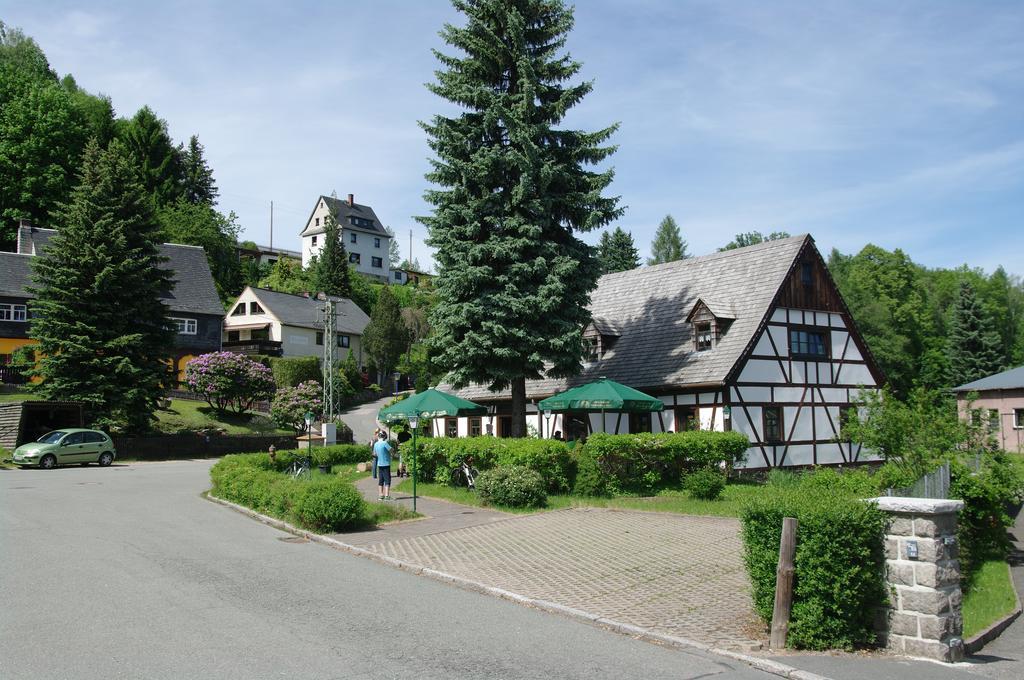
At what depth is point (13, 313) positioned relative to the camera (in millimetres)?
48500

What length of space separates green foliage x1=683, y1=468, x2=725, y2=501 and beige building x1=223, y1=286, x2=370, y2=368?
44936 mm

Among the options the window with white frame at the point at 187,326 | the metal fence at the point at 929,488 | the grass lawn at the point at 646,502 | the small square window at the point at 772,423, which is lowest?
the grass lawn at the point at 646,502

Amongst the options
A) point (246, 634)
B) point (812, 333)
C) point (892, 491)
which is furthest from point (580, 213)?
point (246, 634)

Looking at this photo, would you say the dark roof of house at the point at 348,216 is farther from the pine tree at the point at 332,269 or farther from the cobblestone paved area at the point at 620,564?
the cobblestone paved area at the point at 620,564

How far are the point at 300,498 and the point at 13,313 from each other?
1707 inches

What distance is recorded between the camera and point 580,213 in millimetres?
24156

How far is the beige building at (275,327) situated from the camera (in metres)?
60.6

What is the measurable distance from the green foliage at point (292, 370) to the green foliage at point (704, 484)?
39011 mm

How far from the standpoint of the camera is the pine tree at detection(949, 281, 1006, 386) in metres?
61.2

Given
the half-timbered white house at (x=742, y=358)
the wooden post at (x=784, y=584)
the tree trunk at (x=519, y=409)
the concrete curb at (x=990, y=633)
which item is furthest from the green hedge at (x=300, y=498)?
the half-timbered white house at (x=742, y=358)

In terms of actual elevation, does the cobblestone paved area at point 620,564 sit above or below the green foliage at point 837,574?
below

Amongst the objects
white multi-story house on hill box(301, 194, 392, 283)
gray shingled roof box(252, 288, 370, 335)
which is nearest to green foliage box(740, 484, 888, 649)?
gray shingled roof box(252, 288, 370, 335)

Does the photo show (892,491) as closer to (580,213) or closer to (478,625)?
(478,625)

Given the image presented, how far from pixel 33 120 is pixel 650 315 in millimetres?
57788
